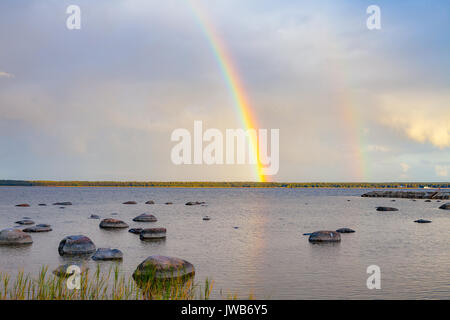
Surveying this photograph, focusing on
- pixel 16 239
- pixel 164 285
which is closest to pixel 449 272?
pixel 164 285

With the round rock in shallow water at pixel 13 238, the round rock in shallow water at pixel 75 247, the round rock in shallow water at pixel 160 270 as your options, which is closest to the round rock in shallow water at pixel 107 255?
the round rock in shallow water at pixel 75 247

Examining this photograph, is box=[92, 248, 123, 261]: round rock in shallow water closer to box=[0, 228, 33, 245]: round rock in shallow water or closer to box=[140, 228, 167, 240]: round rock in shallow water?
box=[0, 228, 33, 245]: round rock in shallow water

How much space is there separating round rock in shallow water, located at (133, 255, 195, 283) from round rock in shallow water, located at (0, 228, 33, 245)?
15.3 meters

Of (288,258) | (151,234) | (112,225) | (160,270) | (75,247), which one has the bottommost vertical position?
(288,258)

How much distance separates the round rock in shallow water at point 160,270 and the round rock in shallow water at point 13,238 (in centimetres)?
1528

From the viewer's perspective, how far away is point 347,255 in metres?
28.4

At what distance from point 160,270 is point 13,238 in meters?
17.0

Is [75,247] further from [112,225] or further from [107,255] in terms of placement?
[112,225]

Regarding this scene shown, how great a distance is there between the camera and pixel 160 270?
65.6 ft

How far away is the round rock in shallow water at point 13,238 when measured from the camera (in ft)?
102

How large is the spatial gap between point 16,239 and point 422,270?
2777cm

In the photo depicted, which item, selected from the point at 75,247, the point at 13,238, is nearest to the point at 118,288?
the point at 75,247
